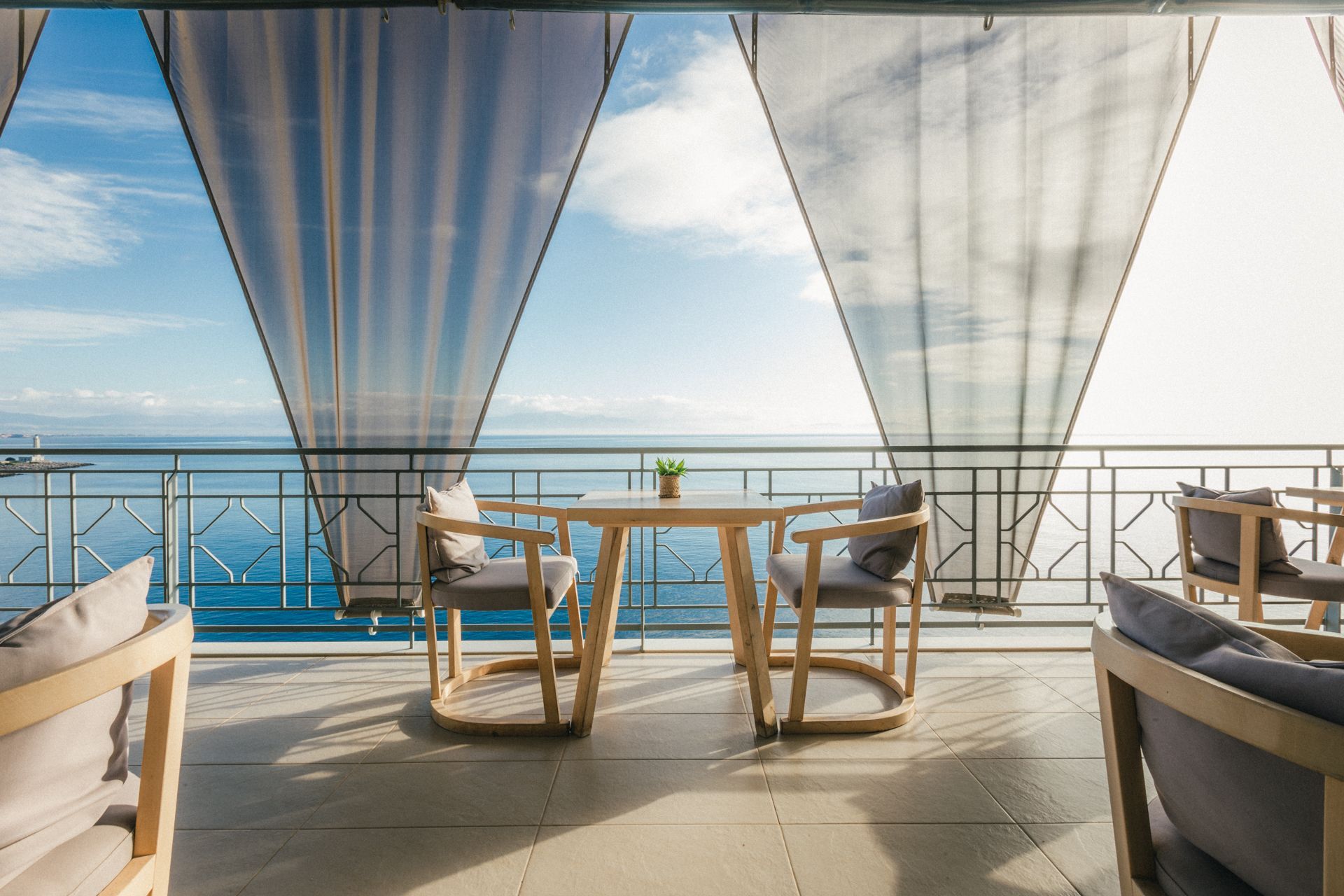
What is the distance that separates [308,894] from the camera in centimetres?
129

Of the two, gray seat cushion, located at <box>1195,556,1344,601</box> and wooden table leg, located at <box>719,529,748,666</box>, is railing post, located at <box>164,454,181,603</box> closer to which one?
wooden table leg, located at <box>719,529,748,666</box>

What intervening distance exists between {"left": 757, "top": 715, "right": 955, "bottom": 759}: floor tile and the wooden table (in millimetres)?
72

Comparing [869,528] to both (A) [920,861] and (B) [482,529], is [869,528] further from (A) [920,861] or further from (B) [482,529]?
(B) [482,529]

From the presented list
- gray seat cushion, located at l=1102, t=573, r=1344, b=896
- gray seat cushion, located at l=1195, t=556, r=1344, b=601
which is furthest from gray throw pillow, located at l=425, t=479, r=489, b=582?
gray seat cushion, located at l=1195, t=556, r=1344, b=601

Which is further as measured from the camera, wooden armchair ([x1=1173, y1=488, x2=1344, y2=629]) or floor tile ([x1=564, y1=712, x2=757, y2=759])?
wooden armchair ([x1=1173, y1=488, x2=1344, y2=629])

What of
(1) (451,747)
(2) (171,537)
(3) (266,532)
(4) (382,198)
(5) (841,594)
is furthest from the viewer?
(3) (266,532)

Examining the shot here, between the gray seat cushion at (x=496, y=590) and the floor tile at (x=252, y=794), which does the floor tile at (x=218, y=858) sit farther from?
the gray seat cushion at (x=496, y=590)

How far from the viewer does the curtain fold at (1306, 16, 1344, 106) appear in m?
3.36

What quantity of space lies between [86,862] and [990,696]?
2510 millimetres

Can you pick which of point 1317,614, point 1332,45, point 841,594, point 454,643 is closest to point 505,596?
point 454,643

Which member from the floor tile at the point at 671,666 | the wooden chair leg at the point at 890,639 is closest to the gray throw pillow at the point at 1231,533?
the wooden chair leg at the point at 890,639

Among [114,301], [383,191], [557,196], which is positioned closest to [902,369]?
[557,196]

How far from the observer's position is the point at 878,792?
168 centimetres

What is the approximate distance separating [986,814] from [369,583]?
2.75m
